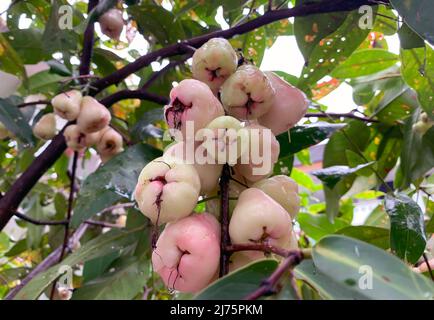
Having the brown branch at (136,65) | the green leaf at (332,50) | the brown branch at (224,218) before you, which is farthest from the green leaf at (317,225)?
the brown branch at (224,218)

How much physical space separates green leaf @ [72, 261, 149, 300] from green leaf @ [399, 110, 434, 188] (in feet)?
1.22

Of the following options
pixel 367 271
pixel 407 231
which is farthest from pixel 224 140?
pixel 407 231

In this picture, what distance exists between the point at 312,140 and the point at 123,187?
213 mm

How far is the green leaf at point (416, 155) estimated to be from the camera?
65cm

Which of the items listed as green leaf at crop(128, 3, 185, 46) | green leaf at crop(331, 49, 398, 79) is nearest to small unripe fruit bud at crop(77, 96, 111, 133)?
green leaf at crop(128, 3, 185, 46)

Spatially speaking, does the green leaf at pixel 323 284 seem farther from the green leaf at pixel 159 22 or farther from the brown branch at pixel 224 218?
the green leaf at pixel 159 22

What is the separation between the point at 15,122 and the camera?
2.23ft

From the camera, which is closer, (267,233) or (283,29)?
(267,233)

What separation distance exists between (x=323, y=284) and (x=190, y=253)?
9 cm

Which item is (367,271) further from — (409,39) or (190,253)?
(409,39)

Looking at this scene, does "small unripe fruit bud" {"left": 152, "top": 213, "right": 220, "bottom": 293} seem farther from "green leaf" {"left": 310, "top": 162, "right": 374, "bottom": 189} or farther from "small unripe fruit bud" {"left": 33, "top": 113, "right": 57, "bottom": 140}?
"small unripe fruit bud" {"left": 33, "top": 113, "right": 57, "bottom": 140}
